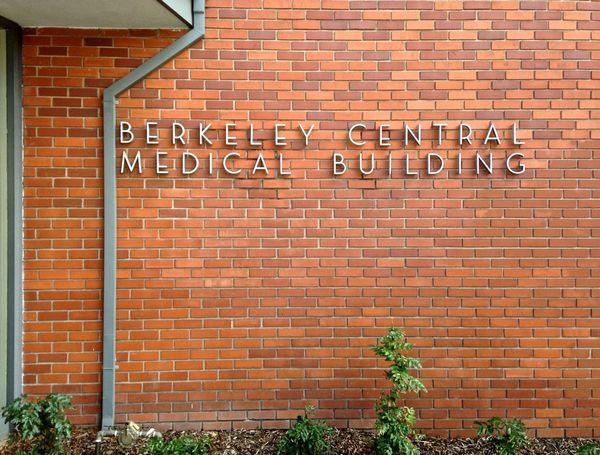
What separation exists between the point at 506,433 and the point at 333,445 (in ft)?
4.71

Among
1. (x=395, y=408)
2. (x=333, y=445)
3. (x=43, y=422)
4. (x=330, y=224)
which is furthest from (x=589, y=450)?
(x=43, y=422)

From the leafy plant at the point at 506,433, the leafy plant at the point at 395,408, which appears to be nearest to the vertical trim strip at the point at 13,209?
the leafy plant at the point at 395,408

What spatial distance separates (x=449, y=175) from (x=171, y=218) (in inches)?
95.3

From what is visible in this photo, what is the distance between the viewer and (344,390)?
4805mm

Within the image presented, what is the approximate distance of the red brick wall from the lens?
474cm

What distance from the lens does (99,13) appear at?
4457 mm

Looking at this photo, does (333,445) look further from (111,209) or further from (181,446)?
(111,209)

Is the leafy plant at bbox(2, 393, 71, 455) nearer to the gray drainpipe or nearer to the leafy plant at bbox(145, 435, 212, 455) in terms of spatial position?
the gray drainpipe

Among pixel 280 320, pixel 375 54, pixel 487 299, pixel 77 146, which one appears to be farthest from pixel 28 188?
pixel 487 299

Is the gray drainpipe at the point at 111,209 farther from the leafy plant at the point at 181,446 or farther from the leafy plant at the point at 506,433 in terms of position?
the leafy plant at the point at 506,433

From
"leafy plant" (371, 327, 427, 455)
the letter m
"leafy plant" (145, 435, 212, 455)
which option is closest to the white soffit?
the letter m

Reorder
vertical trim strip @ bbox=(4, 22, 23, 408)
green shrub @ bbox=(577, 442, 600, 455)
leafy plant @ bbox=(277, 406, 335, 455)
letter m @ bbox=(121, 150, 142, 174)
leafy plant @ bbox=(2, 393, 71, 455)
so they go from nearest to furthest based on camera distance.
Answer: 1. leafy plant @ bbox=(2, 393, 71, 455)
2. green shrub @ bbox=(577, 442, 600, 455)
3. leafy plant @ bbox=(277, 406, 335, 455)
4. vertical trim strip @ bbox=(4, 22, 23, 408)
5. letter m @ bbox=(121, 150, 142, 174)

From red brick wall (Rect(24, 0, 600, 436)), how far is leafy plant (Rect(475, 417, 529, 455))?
0.18 metres

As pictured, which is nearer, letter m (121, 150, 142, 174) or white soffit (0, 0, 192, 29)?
white soffit (0, 0, 192, 29)
